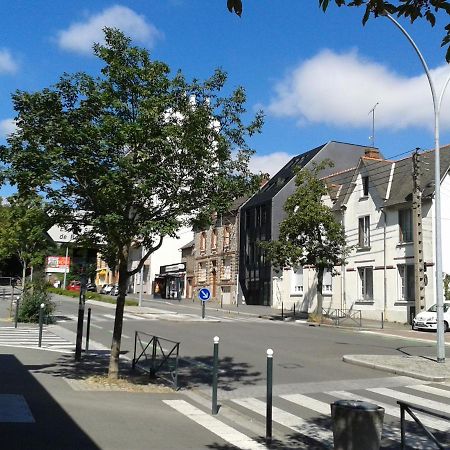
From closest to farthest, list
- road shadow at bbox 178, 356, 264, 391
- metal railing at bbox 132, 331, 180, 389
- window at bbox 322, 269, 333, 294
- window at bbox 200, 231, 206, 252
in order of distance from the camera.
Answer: metal railing at bbox 132, 331, 180, 389 < road shadow at bbox 178, 356, 264, 391 < window at bbox 322, 269, 333, 294 < window at bbox 200, 231, 206, 252

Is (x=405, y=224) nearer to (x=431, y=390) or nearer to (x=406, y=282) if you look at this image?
(x=406, y=282)

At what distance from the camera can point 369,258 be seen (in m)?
33.6

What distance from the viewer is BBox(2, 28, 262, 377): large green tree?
9.04 metres

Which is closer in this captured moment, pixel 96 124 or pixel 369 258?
pixel 96 124

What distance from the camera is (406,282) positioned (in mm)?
31016

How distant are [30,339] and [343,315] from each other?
21398 millimetres

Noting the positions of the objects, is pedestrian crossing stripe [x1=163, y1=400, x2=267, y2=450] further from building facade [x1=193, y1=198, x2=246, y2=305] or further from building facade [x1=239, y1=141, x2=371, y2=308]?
building facade [x1=193, y1=198, x2=246, y2=305]

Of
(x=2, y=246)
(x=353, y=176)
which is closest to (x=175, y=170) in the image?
(x=2, y=246)

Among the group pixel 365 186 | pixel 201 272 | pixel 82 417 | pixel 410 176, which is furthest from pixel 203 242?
pixel 82 417

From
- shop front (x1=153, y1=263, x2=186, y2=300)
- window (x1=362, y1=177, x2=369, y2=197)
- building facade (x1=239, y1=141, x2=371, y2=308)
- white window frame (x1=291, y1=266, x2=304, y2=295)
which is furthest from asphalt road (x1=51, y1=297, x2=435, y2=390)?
shop front (x1=153, y1=263, x2=186, y2=300)

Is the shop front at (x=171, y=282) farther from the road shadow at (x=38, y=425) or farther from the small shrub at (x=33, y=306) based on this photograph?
the road shadow at (x=38, y=425)

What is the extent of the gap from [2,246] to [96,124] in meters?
21.5

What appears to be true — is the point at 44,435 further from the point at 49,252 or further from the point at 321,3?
the point at 49,252

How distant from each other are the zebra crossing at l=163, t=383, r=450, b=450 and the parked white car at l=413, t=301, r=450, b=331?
15455 mm
